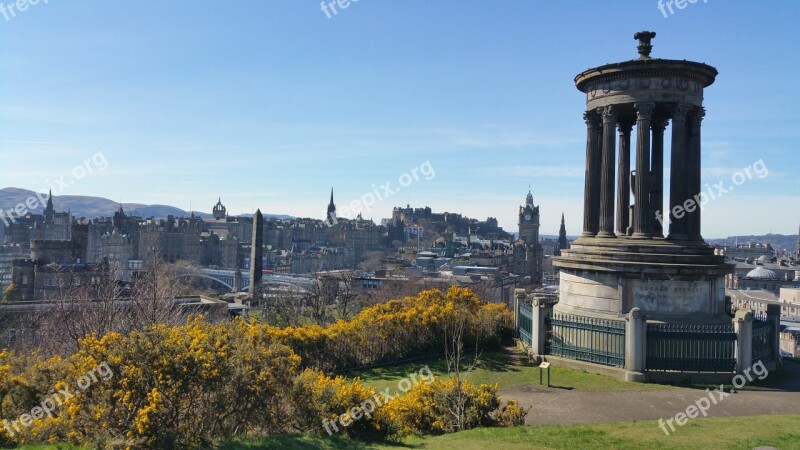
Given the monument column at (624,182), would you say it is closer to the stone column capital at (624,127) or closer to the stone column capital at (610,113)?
the stone column capital at (624,127)

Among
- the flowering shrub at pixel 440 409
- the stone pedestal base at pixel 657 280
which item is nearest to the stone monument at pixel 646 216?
the stone pedestal base at pixel 657 280

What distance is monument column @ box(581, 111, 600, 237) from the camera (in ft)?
69.3

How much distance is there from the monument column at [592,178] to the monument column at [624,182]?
1.13 m

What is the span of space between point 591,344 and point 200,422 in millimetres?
11807

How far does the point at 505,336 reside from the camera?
902 inches

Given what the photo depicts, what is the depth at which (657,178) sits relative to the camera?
69.9 ft

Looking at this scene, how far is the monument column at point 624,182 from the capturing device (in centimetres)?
2170

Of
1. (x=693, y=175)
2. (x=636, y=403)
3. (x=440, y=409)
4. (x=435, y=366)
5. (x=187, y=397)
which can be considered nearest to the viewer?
(x=187, y=397)

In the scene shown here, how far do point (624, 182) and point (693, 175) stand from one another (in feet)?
8.20

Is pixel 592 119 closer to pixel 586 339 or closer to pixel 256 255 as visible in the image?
pixel 586 339

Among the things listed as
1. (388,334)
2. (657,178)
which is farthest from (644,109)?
(388,334)

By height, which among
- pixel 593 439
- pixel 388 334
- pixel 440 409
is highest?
pixel 388 334

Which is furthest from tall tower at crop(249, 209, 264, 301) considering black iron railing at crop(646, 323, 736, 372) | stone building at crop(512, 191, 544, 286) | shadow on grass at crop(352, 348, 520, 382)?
black iron railing at crop(646, 323, 736, 372)

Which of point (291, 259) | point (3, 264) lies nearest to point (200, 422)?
point (3, 264)
